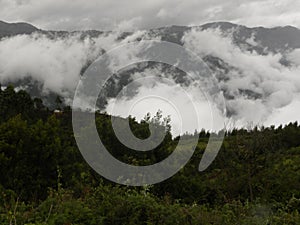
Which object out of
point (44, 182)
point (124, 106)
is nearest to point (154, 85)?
point (124, 106)

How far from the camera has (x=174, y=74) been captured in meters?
13.7

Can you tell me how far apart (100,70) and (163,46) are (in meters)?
1.83

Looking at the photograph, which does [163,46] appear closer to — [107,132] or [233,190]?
[233,190]

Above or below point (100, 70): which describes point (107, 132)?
below

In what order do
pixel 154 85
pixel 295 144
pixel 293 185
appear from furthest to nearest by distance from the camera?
1. pixel 295 144
2. pixel 293 185
3. pixel 154 85

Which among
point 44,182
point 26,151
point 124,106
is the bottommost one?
point 44,182

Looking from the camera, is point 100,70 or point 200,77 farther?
point 200,77

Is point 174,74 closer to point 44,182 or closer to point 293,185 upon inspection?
point 293,185

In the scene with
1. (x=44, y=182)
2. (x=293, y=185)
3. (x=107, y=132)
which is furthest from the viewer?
(x=107, y=132)

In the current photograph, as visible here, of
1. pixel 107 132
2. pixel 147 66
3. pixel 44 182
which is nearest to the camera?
pixel 147 66

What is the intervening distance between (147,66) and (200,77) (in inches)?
73.0

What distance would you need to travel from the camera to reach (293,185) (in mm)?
15438

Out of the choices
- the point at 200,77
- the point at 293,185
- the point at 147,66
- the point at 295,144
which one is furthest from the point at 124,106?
the point at 295,144

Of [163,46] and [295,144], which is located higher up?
[163,46]
